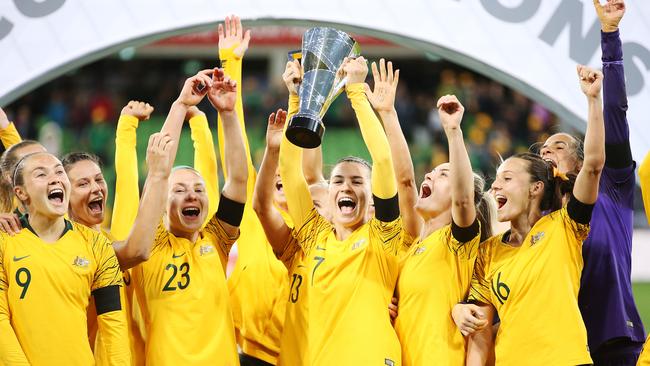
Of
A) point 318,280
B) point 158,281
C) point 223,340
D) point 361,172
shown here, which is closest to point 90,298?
point 158,281

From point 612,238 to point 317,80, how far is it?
1.30 meters

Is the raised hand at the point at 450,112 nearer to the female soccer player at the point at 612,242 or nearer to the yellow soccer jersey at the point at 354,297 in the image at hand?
the yellow soccer jersey at the point at 354,297

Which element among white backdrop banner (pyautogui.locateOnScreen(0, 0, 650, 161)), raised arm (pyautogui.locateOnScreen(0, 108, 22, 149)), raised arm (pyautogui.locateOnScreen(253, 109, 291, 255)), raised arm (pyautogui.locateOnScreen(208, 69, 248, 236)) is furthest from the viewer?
white backdrop banner (pyautogui.locateOnScreen(0, 0, 650, 161))

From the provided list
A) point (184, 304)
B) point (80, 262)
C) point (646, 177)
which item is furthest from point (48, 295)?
point (646, 177)

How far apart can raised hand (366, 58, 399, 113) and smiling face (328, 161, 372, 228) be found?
27 cm

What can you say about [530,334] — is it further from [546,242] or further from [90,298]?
[90,298]

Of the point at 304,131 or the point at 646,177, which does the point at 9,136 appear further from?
the point at 646,177

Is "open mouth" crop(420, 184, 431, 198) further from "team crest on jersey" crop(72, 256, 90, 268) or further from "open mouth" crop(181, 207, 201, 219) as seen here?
"team crest on jersey" crop(72, 256, 90, 268)

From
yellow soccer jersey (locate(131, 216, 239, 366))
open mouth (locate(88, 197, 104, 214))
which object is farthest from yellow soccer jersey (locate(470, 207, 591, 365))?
open mouth (locate(88, 197, 104, 214))

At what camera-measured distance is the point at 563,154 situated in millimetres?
4027

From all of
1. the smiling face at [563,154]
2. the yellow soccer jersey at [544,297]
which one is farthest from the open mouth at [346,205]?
the smiling face at [563,154]

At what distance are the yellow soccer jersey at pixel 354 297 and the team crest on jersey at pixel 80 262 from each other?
865 millimetres

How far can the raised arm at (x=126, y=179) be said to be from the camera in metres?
3.98

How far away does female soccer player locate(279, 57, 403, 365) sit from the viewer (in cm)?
373
